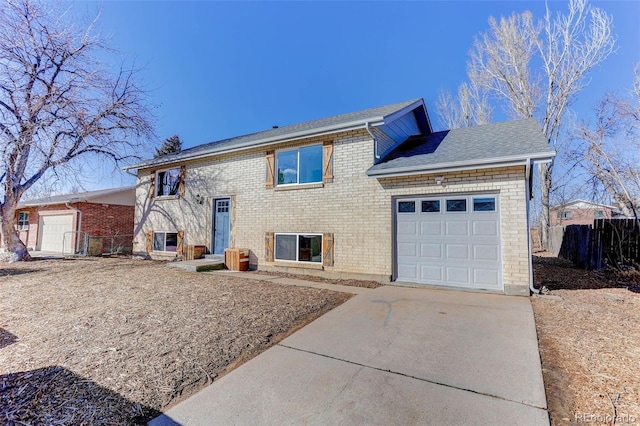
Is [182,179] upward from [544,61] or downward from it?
downward

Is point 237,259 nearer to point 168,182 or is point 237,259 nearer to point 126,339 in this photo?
point 126,339

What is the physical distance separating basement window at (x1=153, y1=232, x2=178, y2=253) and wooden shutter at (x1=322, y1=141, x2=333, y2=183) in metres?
7.71

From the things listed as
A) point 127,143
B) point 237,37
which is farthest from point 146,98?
point 237,37

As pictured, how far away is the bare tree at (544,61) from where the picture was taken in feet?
49.7

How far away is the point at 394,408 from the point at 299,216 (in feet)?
23.2

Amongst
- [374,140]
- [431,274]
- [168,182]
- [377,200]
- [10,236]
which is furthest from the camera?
[168,182]

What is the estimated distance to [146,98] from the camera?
12820mm

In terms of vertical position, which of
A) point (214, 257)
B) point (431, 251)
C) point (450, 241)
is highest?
point (450, 241)

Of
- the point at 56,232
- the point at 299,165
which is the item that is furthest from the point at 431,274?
the point at 56,232

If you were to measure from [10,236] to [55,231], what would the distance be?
5.74 meters

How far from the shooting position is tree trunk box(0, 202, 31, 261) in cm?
1186

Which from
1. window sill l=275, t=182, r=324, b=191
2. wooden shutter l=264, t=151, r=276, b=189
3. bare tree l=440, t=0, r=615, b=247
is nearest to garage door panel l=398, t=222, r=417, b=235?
window sill l=275, t=182, r=324, b=191

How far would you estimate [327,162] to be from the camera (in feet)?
28.6

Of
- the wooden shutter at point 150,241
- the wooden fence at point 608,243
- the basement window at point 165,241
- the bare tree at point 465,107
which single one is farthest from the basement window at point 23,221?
the wooden fence at point 608,243
